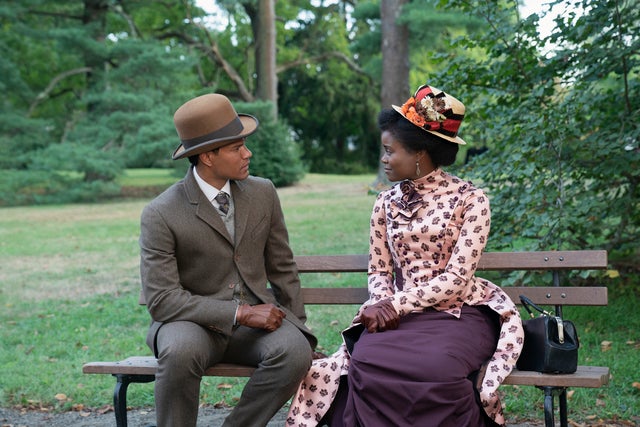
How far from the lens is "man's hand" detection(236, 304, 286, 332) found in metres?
3.80

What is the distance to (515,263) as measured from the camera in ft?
13.8

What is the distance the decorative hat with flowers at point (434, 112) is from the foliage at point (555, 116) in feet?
6.58

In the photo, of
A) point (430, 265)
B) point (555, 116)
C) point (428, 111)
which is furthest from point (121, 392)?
point (555, 116)

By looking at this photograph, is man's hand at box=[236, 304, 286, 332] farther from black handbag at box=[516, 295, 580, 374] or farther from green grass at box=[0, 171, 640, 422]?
green grass at box=[0, 171, 640, 422]

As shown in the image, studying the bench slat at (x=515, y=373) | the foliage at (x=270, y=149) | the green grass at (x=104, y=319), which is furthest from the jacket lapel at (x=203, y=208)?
the foliage at (x=270, y=149)

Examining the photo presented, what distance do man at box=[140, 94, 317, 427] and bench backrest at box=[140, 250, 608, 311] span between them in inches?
13.0

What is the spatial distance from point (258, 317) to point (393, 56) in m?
15.3

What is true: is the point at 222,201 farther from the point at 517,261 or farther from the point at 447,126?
the point at 517,261

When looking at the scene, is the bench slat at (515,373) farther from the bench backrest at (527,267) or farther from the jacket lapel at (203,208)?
the jacket lapel at (203,208)

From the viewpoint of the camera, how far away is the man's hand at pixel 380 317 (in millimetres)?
3740

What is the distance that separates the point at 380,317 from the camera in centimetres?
375

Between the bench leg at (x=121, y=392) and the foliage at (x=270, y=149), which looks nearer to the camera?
the bench leg at (x=121, y=392)

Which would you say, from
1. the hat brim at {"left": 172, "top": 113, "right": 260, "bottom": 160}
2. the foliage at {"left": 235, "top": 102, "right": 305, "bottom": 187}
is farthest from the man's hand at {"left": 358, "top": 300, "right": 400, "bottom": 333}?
the foliage at {"left": 235, "top": 102, "right": 305, "bottom": 187}

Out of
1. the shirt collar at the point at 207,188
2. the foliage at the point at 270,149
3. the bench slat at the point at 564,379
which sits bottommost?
the foliage at the point at 270,149
